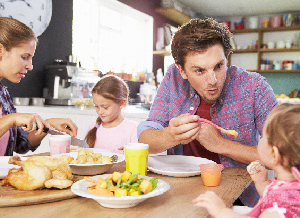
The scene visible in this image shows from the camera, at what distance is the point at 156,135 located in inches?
59.3

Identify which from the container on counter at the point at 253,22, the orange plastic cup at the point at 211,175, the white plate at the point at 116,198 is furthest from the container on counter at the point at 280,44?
the white plate at the point at 116,198

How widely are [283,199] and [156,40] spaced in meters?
5.70

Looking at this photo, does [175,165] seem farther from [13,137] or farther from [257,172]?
[13,137]

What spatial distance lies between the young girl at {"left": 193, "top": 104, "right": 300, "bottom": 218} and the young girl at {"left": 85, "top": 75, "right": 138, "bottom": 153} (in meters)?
1.55

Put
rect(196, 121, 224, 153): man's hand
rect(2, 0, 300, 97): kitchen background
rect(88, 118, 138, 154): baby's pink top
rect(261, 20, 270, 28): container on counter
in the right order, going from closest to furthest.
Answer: rect(196, 121, 224, 153): man's hand
rect(88, 118, 138, 154): baby's pink top
rect(2, 0, 300, 97): kitchen background
rect(261, 20, 270, 28): container on counter

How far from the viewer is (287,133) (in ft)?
2.60

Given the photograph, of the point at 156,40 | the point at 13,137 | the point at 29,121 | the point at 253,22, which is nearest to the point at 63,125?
the point at 29,121

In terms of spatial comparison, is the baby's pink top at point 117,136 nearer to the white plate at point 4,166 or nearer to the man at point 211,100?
the man at point 211,100

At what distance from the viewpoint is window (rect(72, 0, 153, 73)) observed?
4.30 m

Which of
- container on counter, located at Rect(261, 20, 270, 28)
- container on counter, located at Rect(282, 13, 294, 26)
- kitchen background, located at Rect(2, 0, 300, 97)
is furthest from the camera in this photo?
container on counter, located at Rect(261, 20, 270, 28)

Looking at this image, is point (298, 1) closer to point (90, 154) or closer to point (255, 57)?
point (255, 57)

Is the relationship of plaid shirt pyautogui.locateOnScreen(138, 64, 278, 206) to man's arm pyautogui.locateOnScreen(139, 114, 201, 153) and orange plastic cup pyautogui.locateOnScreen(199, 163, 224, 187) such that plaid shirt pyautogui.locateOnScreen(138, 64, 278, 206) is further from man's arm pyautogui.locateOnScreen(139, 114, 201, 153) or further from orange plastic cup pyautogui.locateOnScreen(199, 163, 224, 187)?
orange plastic cup pyautogui.locateOnScreen(199, 163, 224, 187)

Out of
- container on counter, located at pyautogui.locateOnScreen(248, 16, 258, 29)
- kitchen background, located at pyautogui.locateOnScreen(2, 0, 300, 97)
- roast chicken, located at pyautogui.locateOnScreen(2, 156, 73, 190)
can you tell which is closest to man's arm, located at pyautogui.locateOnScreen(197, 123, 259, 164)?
roast chicken, located at pyautogui.locateOnScreen(2, 156, 73, 190)

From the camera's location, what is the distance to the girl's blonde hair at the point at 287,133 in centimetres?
78
